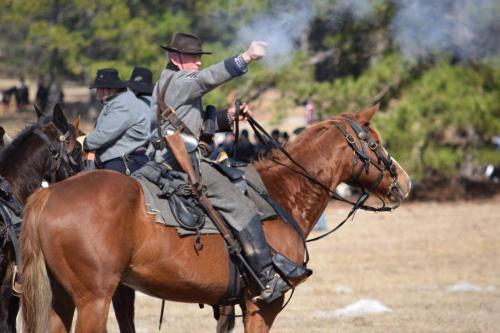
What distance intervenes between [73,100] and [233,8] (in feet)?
92.6

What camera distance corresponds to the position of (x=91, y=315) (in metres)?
6.94

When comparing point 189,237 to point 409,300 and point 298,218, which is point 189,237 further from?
point 409,300

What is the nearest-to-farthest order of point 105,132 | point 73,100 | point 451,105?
point 105,132, point 451,105, point 73,100

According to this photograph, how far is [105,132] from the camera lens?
9.35m

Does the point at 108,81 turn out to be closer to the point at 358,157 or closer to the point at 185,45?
the point at 185,45

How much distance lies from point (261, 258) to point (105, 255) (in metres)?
1.30

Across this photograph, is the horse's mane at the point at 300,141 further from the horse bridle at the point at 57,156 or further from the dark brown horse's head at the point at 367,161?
the horse bridle at the point at 57,156

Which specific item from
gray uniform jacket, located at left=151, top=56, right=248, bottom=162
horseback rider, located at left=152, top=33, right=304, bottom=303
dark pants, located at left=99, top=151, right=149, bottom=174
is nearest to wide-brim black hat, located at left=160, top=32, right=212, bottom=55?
horseback rider, located at left=152, top=33, right=304, bottom=303

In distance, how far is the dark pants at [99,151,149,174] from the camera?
943 cm

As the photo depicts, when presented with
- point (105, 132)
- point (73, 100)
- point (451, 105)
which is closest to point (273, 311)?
point (105, 132)

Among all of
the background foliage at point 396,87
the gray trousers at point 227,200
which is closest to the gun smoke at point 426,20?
the background foliage at point 396,87

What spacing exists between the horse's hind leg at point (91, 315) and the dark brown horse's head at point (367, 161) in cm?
263

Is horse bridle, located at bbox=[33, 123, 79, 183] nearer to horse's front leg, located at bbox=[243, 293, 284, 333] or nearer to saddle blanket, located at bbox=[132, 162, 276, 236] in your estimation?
saddle blanket, located at bbox=[132, 162, 276, 236]

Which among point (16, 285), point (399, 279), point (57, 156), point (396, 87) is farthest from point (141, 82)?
point (396, 87)
